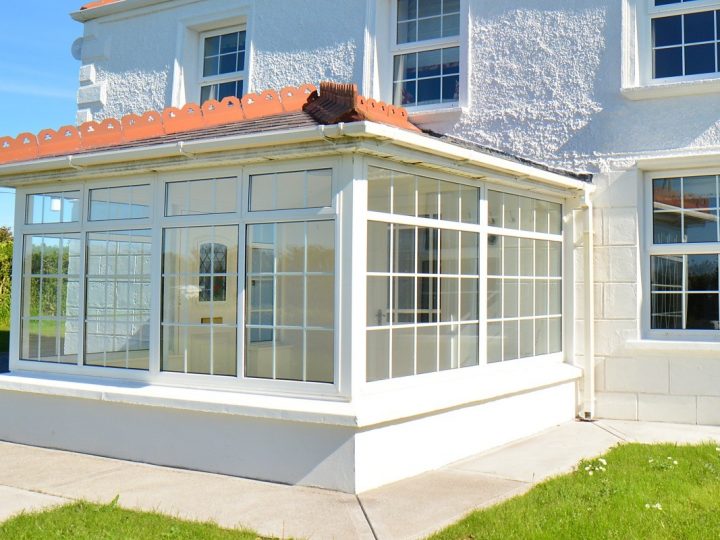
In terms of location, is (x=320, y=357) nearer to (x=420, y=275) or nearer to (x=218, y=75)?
(x=420, y=275)

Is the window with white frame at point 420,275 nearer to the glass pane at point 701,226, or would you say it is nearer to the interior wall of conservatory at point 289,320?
the interior wall of conservatory at point 289,320

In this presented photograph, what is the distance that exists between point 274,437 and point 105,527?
1.61 m

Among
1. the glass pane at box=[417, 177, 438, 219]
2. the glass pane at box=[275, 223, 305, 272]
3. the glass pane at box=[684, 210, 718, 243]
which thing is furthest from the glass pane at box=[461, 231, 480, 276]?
the glass pane at box=[684, 210, 718, 243]

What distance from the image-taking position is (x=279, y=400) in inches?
253

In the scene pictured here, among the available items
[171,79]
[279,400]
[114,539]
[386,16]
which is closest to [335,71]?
[386,16]

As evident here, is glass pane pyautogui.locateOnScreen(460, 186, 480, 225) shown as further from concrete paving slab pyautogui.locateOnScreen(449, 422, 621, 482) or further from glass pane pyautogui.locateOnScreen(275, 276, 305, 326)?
concrete paving slab pyautogui.locateOnScreen(449, 422, 621, 482)

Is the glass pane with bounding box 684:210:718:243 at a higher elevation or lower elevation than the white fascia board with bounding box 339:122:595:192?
lower

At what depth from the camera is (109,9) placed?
12.3m

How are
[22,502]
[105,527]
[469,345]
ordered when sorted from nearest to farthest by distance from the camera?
[105,527] < [22,502] < [469,345]

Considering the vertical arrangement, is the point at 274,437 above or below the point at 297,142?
below

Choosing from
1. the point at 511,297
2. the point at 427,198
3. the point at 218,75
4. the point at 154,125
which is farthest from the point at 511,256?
the point at 218,75

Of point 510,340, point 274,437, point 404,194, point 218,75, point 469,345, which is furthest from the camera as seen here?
point 218,75

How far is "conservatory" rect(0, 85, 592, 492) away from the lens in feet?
20.6

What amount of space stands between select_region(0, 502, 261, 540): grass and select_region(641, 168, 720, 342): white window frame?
5.55 m
